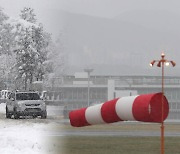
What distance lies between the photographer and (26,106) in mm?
29578

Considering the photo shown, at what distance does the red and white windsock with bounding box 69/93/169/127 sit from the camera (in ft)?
39.0

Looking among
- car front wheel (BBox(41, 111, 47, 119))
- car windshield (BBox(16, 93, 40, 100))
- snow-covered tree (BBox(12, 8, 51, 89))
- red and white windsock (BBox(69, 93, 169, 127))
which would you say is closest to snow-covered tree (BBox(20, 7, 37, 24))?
snow-covered tree (BBox(12, 8, 51, 89))

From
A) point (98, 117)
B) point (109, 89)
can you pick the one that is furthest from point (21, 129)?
point (109, 89)

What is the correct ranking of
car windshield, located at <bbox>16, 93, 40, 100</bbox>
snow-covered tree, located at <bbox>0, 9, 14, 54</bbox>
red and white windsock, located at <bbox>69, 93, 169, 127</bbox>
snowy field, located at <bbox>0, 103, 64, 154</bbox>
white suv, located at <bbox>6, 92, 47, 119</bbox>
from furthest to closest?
1. snow-covered tree, located at <bbox>0, 9, 14, 54</bbox>
2. car windshield, located at <bbox>16, 93, 40, 100</bbox>
3. white suv, located at <bbox>6, 92, 47, 119</bbox>
4. snowy field, located at <bbox>0, 103, 64, 154</bbox>
5. red and white windsock, located at <bbox>69, 93, 169, 127</bbox>

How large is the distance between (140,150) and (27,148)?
295 inches

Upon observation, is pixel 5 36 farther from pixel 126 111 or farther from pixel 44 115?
pixel 126 111

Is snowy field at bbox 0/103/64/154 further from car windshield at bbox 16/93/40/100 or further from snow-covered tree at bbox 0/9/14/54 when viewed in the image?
snow-covered tree at bbox 0/9/14/54

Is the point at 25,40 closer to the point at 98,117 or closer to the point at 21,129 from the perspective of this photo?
the point at 21,129

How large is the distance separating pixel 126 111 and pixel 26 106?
17.6 m

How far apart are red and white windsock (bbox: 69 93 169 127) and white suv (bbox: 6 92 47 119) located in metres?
14.1

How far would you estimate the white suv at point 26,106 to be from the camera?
28.5 m

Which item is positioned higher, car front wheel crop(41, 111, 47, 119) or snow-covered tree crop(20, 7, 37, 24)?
snow-covered tree crop(20, 7, 37, 24)

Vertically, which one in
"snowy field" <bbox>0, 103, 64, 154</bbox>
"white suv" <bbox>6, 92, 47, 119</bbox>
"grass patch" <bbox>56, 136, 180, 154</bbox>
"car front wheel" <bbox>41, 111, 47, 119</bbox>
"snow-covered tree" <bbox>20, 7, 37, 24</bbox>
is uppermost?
"snow-covered tree" <bbox>20, 7, 37, 24</bbox>

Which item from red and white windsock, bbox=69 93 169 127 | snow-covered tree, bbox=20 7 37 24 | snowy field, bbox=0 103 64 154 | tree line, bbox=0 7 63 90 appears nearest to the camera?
red and white windsock, bbox=69 93 169 127
